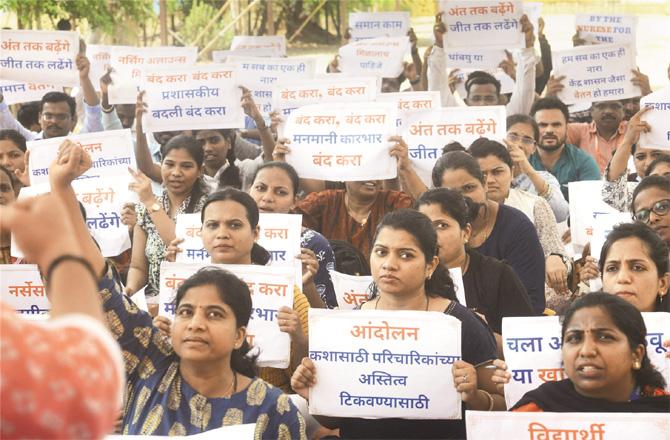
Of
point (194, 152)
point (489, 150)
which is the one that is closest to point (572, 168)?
point (489, 150)

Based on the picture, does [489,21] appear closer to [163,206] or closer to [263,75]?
[263,75]

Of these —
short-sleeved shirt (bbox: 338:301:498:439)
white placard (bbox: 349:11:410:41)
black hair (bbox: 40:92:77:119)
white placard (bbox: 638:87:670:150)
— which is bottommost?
short-sleeved shirt (bbox: 338:301:498:439)

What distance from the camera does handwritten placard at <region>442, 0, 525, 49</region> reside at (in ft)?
29.8

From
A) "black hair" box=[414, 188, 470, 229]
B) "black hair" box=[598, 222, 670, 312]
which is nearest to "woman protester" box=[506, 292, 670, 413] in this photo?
"black hair" box=[598, 222, 670, 312]

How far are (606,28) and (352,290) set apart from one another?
5730 mm

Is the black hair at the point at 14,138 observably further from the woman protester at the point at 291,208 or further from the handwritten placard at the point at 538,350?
the handwritten placard at the point at 538,350

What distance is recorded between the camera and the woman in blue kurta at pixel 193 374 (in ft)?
11.8

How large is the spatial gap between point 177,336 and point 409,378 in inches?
34.0

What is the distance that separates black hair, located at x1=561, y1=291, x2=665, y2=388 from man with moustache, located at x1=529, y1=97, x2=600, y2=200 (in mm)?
4059

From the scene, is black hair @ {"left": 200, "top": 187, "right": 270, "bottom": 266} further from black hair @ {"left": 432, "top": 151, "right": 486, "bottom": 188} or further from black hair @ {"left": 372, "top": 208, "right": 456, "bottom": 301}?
black hair @ {"left": 432, "top": 151, "right": 486, "bottom": 188}

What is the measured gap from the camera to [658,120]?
6809 millimetres

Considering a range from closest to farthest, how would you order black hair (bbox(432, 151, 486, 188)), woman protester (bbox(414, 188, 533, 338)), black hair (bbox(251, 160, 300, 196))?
woman protester (bbox(414, 188, 533, 338)) → black hair (bbox(432, 151, 486, 188)) → black hair (bbox(251, 160, 300, 196))

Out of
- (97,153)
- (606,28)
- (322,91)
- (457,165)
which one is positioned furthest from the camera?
(606,28)

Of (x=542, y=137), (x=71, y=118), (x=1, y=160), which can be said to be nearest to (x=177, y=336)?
→ (x=1, y=160)
